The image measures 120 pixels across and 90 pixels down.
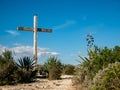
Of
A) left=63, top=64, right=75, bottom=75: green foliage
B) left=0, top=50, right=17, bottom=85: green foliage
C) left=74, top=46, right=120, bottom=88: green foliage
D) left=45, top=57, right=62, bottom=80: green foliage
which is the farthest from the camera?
left=63, top=64, right=75, bottom=75: green foliage

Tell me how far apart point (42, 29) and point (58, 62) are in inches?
208

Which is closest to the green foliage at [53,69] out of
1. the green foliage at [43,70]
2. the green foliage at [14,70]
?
the green foliage at [43,70]

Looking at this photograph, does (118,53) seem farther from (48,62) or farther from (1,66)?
(48,62)

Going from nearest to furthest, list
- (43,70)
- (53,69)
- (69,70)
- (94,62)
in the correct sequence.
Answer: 1. (94,62)
2. (53,69)
3. (43,70)
4. (69,70)

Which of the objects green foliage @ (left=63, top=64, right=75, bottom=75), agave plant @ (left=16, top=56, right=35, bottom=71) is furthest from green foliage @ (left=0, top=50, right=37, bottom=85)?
green foliage @ (left=63, top=64, right=75, bottom=75)

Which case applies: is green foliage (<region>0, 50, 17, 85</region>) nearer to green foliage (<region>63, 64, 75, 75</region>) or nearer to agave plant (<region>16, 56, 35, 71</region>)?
agave plant (<region>16, 56, 35, 71</region>)

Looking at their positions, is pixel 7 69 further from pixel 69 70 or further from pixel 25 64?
pixel 69 70

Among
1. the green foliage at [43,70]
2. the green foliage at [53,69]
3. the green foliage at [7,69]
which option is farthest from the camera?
the green foliage at [43,70]

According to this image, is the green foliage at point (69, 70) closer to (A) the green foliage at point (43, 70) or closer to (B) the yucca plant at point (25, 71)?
(A) the green foliage at point (43, 70)

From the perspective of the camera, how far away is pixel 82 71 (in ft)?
55.8

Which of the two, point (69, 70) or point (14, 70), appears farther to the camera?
point (69, 70)

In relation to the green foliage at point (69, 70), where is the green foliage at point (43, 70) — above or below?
below

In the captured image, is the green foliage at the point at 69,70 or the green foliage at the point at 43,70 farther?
the green foliage at the point at 69,70

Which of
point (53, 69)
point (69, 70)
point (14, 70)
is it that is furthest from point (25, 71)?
point (69, 70)
